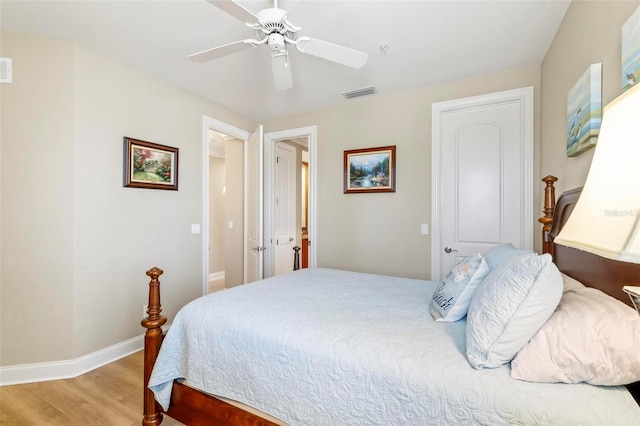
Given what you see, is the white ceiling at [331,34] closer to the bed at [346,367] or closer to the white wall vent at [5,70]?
the white wall vent at [5,70]

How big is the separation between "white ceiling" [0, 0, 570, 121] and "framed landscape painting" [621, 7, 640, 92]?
0.93 metres

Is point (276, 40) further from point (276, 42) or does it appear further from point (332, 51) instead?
point (332, 51)

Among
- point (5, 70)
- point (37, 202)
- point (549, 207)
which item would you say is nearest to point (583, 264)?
point (549, 207)

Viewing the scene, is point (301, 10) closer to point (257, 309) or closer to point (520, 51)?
point (257, 309)

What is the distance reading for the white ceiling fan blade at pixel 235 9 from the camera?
148cm

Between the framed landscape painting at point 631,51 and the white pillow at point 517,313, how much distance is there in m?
0.76

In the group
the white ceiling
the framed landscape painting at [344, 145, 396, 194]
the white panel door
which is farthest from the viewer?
the white panel door

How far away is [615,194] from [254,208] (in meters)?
3.33

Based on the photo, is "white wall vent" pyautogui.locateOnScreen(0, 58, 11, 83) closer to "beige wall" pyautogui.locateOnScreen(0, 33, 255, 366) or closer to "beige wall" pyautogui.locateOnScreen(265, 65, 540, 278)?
"beige wall" pyautogui.locateOnScreen(0, 33, 255, 366)

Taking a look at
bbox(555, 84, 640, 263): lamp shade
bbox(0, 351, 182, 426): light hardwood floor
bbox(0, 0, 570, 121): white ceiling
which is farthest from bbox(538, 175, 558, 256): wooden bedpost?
bbox(0, 351, 182, 426): light hardwood floor

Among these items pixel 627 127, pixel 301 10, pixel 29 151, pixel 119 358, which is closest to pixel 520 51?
pixel 301 10

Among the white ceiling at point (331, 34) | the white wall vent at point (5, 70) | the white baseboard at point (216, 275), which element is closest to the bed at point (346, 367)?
the white ceiling at point (331, 34)

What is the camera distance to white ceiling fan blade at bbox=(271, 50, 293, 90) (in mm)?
1936

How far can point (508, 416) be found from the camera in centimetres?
88
